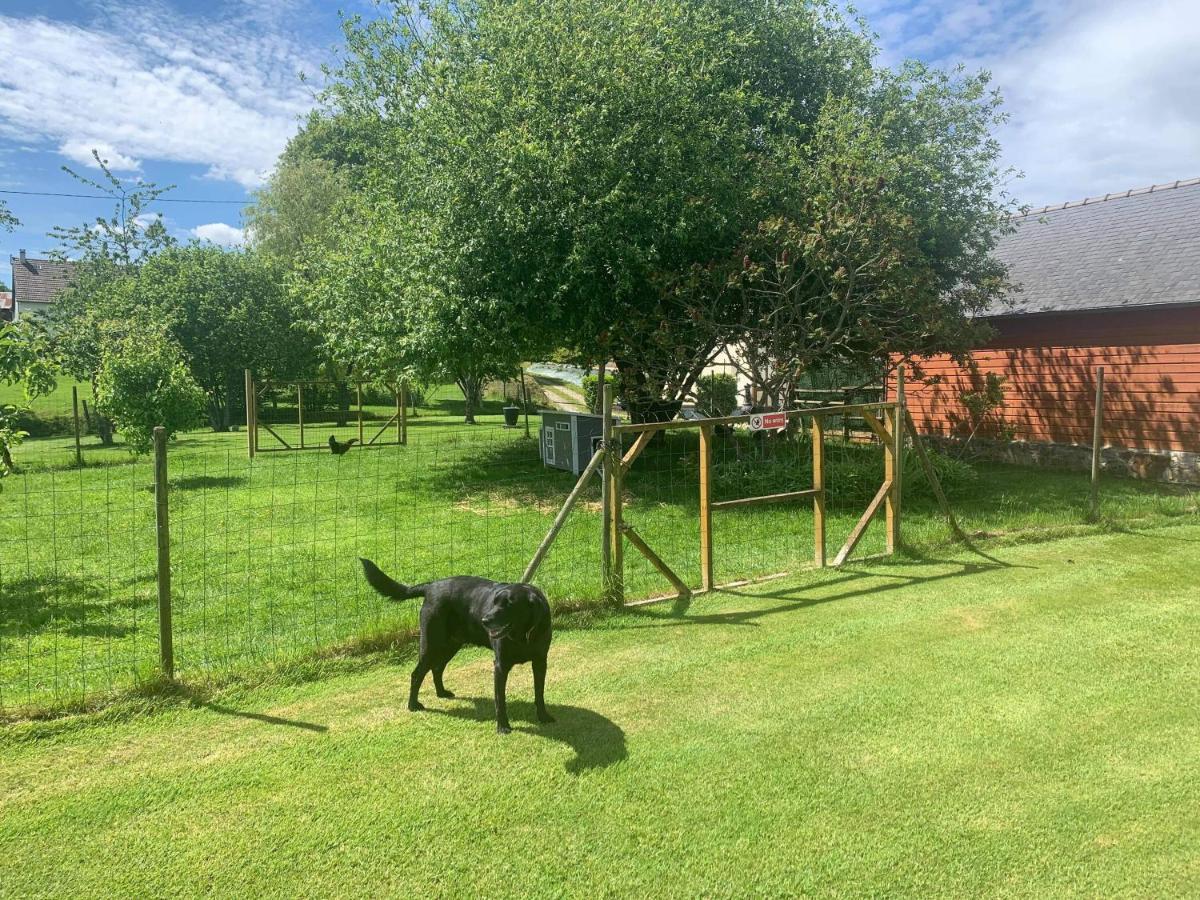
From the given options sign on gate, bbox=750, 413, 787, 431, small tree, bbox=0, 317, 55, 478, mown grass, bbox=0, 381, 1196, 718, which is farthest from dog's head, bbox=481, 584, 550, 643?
small tree, bbox=0, 317, 55, 478

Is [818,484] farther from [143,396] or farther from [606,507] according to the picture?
[143,396]

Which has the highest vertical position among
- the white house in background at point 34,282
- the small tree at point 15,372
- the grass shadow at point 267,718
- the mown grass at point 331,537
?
the white house in background at point 34,282

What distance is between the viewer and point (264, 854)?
3297 mm

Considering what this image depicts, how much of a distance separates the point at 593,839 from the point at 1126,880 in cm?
204

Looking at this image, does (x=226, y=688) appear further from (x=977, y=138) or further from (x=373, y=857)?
(x=977, y=138)

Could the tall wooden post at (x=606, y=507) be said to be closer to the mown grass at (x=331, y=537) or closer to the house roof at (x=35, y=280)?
the mown grass at (x=331, y=537)

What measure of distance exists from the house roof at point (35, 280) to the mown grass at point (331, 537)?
179ft

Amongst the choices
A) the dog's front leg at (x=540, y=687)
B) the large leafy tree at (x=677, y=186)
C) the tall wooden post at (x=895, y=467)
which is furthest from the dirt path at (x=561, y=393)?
the dog's front leg at (x=540, y=687)

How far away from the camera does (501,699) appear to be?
4324 millimetres

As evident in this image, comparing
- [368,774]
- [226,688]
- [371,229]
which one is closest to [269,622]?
[226,688]

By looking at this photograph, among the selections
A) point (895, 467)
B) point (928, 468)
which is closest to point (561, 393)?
point (928, 468)

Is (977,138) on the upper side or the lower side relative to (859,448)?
upper

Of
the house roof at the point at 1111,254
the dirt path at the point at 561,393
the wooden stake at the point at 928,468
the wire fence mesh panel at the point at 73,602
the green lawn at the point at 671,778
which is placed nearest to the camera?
the green lawn at the point at 671,778

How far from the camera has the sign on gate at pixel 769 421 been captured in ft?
23.2
